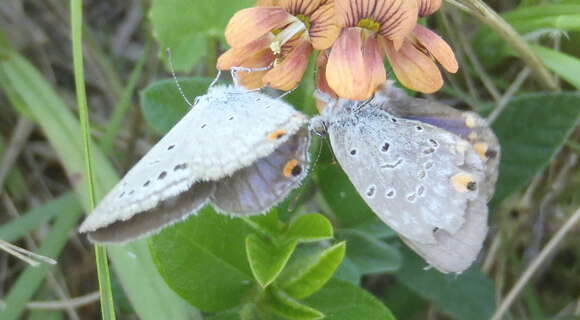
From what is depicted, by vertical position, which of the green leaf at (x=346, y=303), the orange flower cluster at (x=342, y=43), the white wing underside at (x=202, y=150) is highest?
the orange flower cluster at (x=342, y=43)

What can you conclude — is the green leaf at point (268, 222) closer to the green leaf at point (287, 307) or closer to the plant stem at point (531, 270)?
the green leaf at point (287, 307)

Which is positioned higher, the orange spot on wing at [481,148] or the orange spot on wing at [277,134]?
the orange spot on wing at [277,134]

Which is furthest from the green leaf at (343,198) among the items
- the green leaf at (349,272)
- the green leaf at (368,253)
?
the green leaf at (349,272)

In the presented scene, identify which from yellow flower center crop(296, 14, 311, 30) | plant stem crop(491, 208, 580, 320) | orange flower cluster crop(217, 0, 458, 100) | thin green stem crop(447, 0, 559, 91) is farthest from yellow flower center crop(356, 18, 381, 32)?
plant stem crop(491, 208, 580, 320)

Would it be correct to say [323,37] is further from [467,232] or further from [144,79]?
[144,79]

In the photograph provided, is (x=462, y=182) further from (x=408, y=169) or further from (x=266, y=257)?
(x=266, y=257)

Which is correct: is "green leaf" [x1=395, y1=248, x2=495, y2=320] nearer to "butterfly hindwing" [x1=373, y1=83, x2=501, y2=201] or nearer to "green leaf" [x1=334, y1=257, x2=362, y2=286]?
"green leaf" [x1=334, y1=257, x2=362, y2=286]

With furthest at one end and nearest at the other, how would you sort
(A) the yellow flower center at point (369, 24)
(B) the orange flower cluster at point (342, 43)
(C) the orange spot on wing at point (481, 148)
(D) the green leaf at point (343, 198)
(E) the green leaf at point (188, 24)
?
1. (E) the green leaf at point (188, 24)
2. (D) the green leaf at point (343, 198)
3. (C) the orange spot on wing at point (481, 148)
4. (A) the yellow flower center at point (369, 24)
5. (B) the orange flower cluster at point (342, 43)
